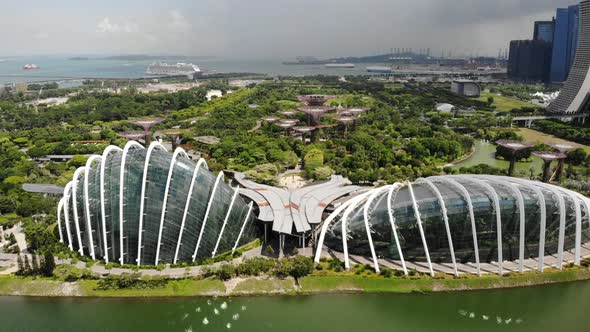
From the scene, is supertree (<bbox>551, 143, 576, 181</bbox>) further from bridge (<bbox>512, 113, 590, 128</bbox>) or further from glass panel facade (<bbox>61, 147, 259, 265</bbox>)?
bridge (<bbox>512, 113, 590, 128</bbox>)

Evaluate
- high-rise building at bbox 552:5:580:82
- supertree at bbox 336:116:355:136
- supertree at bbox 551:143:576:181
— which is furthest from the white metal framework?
high-rise building at bbox 552:5:580:82

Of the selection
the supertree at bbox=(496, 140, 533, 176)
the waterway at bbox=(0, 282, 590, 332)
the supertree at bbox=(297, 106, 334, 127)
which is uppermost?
the supertree at bbox=(297, 106, 334, 127)

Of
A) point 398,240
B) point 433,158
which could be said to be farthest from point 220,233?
point 433,158

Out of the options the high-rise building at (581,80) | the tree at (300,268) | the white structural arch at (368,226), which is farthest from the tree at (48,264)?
the high-rise building at (581,80)

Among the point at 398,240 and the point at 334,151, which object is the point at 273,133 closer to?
the point at 334,151

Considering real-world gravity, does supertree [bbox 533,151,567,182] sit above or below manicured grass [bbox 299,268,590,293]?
above
